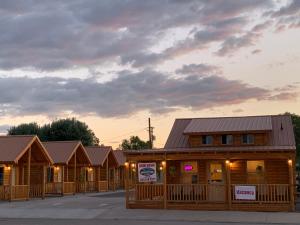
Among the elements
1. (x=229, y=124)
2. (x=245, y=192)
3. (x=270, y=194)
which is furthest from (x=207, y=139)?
(x=270, y=194)

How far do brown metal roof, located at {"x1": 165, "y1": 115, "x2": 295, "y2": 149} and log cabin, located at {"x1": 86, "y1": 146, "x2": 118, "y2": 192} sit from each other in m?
17.7

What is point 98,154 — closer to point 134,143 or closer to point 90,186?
point 90,186

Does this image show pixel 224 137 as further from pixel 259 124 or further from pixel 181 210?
pixel 181 210

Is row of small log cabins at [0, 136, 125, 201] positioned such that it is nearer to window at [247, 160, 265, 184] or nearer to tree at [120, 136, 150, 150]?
window at [247, 160, 265, 184]

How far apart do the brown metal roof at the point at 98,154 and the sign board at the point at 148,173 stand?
22970 mm

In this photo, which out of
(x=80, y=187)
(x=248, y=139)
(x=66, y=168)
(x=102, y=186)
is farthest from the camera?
(x=102, y=186)

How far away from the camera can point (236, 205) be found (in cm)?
2827

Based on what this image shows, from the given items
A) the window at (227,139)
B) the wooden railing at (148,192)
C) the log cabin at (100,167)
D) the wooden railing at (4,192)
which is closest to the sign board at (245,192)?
the wooden railing at (148,192)

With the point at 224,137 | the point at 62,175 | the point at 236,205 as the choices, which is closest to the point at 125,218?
the point at 236,205

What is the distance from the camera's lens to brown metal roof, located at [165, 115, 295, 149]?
3288cm

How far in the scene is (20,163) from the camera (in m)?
40.0

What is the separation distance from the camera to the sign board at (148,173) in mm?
29891

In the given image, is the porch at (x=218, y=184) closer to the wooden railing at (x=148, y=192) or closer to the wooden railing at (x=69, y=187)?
the wooden railing at (x=148, y=192)

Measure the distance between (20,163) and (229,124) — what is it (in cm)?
1587
